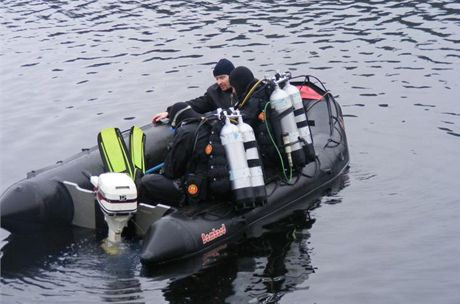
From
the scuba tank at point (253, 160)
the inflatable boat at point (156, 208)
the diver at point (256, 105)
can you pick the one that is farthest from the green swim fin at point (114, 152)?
the scuba tank at point (253, 160)

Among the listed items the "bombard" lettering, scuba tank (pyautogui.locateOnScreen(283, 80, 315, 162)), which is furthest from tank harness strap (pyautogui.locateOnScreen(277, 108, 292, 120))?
the "bombard" lettering

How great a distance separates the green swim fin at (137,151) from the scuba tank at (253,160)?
154cm

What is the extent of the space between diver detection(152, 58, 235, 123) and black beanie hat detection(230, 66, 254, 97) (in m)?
0.87

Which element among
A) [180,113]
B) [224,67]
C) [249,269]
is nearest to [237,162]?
[249,269]

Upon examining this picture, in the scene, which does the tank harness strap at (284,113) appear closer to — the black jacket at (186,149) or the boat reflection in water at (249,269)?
the black jacket at (186,149)

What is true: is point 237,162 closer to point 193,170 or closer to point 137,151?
point 193,170

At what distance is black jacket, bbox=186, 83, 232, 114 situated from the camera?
11.2 meters

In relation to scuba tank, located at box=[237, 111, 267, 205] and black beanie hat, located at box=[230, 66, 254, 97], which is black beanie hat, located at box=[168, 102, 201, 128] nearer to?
black beanie hat, located at box=[230, 66, 254, 97]

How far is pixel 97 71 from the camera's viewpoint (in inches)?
672

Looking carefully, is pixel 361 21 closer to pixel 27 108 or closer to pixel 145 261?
pixel 27 108

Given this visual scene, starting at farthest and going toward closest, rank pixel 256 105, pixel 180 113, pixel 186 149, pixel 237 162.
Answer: pixel 180 113 < pixel 256 105 < pixel 186 149 < pixel 237 162

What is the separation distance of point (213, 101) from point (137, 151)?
1.63 metres

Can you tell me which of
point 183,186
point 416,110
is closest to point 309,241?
point 183,186

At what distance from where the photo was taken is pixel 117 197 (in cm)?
880
